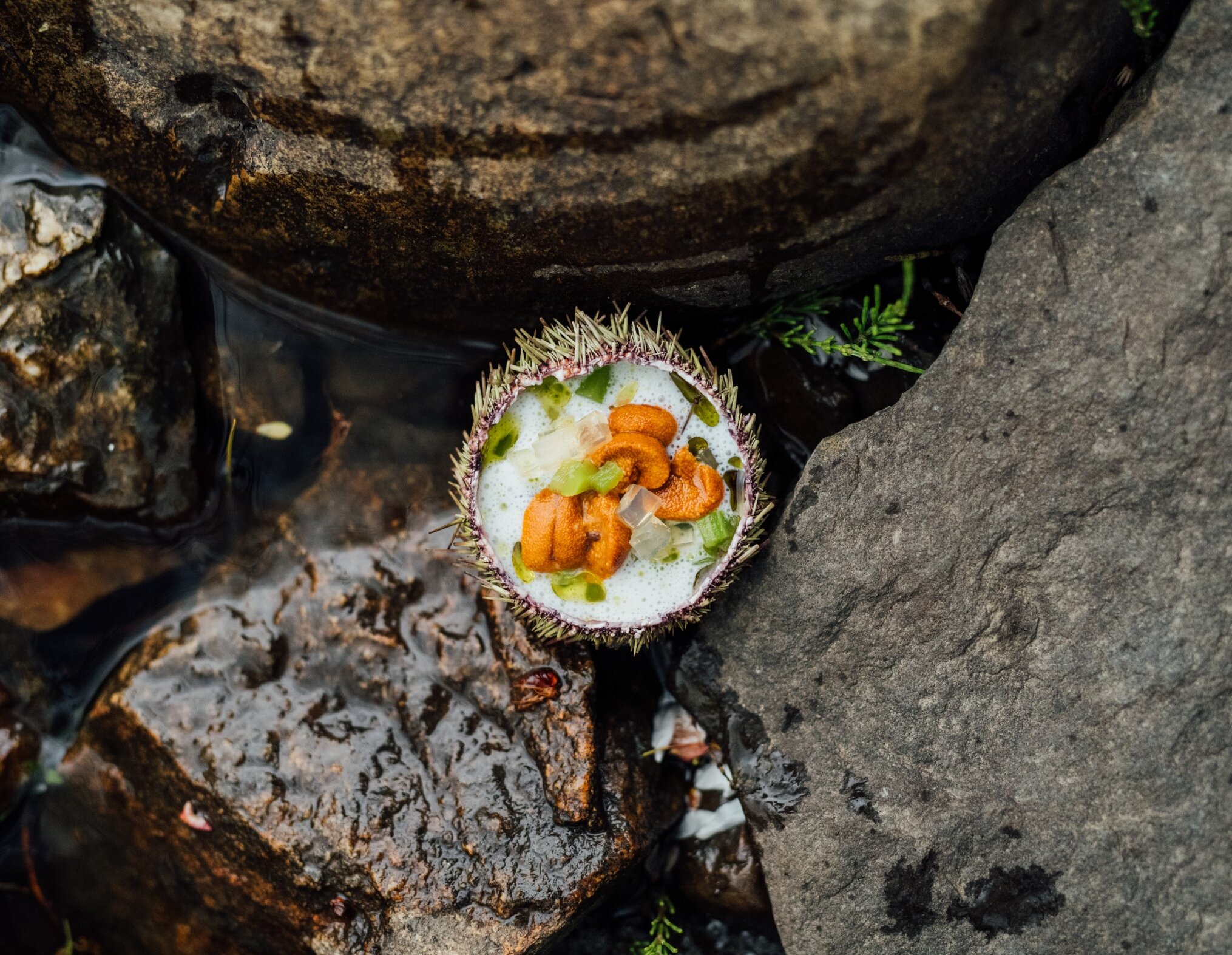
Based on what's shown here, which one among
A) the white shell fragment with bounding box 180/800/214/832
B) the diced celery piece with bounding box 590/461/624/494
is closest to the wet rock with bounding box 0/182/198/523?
the white shell fragment with bounding box 180/800/214/832

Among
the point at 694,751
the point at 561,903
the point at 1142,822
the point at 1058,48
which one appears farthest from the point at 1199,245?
the point at 561,903

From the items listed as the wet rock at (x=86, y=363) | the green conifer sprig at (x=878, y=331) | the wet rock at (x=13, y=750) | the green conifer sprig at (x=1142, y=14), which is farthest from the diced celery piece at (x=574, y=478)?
the wet rock at (x=13, y=750)

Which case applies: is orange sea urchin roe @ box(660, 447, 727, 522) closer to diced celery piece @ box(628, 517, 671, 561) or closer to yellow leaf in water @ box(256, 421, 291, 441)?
diced celery piece @ box(628, 517, 671, 561)

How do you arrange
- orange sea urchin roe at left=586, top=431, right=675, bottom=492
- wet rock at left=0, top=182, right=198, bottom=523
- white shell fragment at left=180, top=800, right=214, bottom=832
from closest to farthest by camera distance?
1. orange sea urchin roe at left=586, top=431, right=675, bottom=492
2. wet rock at left=0, top=182, right=198, bottom=523
3. white shell fragment at left=180, top=800, right=214, bottom=832

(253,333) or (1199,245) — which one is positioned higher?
(253,333)

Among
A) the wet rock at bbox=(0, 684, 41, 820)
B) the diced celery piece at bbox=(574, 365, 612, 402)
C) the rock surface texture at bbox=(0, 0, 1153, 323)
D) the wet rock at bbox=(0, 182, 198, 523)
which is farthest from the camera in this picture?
the wet rock at bbox=(0, 684, 41, 820)

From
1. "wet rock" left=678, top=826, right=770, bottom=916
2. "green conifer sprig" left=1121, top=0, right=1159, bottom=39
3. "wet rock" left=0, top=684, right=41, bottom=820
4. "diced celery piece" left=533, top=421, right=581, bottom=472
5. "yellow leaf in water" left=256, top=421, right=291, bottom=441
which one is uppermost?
"green conifer sprig" left=1121, top=0, right=1159, bottom=39

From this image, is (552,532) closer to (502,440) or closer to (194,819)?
(502,440)

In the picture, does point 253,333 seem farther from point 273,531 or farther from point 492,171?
point 492,171
